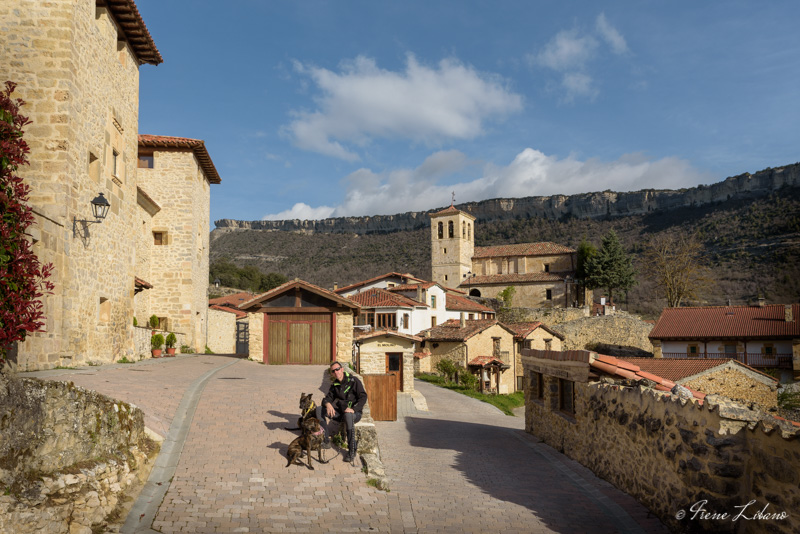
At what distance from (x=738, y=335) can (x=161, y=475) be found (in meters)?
42.6

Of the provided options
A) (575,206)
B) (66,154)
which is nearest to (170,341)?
(66,154)

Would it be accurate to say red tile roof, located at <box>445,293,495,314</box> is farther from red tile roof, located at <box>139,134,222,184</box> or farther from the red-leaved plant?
the red-leaved plant

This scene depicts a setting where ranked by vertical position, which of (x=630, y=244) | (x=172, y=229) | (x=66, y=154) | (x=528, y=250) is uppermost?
(x=630, y=244)

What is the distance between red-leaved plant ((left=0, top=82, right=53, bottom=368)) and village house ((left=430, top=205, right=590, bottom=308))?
59474 mm

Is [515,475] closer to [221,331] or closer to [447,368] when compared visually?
[447,368]

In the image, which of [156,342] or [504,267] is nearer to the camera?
[156,342]

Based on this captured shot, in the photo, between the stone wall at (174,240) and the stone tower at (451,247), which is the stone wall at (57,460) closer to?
the stone wall at (174,240)

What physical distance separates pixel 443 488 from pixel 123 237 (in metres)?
14.0

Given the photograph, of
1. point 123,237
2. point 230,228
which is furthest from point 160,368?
point 230,228

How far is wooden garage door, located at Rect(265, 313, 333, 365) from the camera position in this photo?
23.4 metres

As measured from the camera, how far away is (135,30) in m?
18.0

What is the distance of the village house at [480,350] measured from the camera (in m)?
36.0

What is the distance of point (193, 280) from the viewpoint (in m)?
28.6

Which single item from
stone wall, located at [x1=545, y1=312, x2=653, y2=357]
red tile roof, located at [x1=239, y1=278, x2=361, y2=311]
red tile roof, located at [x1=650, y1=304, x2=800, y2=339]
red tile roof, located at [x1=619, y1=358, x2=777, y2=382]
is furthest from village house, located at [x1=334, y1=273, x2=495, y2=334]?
red tile roof, located at [x1=650, y1=304, x2=800, y2=339]
